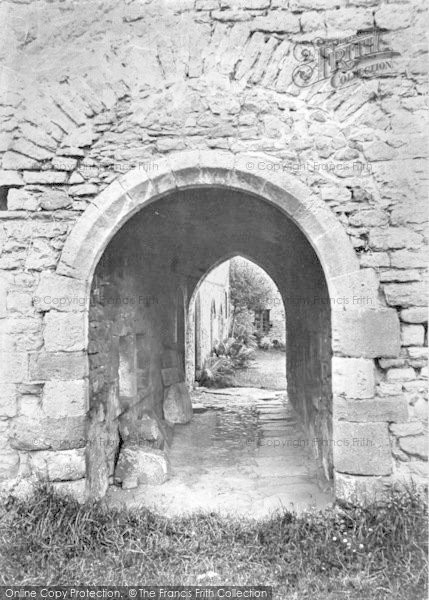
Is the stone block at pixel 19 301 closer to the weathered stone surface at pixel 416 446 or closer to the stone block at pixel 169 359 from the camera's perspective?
the weathered stone surface at pixel 416 446

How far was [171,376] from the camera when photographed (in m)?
7.55

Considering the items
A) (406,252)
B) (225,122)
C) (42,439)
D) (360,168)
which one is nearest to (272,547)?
(42,439)

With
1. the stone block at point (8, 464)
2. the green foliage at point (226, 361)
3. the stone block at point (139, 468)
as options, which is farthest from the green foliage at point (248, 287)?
the stone block at point (8, 464)

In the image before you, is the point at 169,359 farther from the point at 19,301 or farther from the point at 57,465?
the point at 19,301

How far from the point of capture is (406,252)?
3.71 m

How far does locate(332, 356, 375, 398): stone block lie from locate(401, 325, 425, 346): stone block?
1.06 feet

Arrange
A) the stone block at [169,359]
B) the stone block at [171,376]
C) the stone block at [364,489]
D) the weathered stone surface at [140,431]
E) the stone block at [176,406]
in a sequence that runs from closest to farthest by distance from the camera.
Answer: the stone block at [364,489], the weathered stone surface at [140,431], the stone block at [176,406], the stone block at [171,376], the stone block at [169,359]

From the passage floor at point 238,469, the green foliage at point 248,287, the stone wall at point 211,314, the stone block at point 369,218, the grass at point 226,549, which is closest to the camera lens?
the grass at point 226,549

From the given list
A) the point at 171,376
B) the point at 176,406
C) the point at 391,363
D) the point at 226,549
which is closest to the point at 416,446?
the point at 391,363

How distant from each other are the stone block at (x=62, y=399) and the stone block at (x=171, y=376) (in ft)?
11.7

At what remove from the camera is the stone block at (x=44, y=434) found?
3.75 m

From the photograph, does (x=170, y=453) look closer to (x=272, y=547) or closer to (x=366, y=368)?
(x=272, y=547)

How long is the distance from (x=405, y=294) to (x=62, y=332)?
2.74 m

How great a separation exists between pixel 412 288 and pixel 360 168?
104 cm
